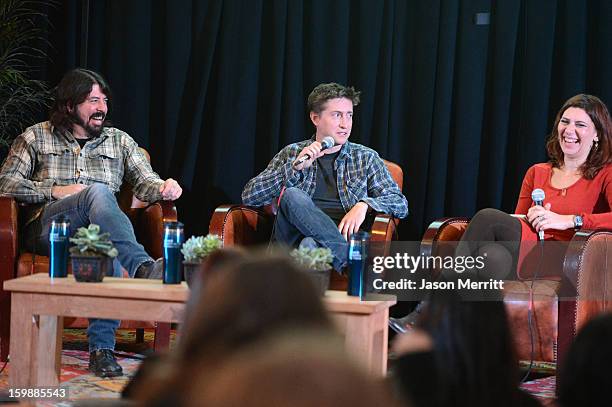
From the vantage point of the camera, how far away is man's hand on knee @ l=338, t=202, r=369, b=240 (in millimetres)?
3752

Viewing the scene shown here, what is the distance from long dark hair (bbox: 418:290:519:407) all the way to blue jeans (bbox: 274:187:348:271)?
7.77ft

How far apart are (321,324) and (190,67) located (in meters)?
4.20

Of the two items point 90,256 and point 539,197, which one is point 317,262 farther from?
point 539,197

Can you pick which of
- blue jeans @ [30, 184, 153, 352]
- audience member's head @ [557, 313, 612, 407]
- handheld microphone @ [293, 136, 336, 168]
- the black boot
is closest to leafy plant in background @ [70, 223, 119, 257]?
blue jeans @ [30, 184, 153, 352]

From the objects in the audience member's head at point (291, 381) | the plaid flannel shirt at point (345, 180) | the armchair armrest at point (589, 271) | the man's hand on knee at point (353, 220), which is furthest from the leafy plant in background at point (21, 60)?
the audience member's head at point (291, 381)

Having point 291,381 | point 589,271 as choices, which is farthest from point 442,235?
point 291,381

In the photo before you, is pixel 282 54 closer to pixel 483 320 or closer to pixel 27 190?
pixel 27 190

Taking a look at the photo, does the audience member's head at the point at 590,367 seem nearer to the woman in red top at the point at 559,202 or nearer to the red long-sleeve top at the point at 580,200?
the woman in red top at the point at 559,202

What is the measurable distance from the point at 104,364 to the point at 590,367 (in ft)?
8.14

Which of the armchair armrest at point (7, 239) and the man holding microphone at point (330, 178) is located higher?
the man holding microphone at point (330, 178)

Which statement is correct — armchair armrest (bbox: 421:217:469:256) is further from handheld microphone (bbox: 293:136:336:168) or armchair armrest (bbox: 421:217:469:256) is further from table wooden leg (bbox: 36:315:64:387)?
table wooden leg (bbox: 36:315:64:387)

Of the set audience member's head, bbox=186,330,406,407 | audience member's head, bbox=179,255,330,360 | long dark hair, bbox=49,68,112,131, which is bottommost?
audience member's head, bbox=186,330,406,407

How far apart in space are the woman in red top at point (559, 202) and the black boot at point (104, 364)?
1068 mm

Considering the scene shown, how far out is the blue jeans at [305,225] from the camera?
3.66 metres
